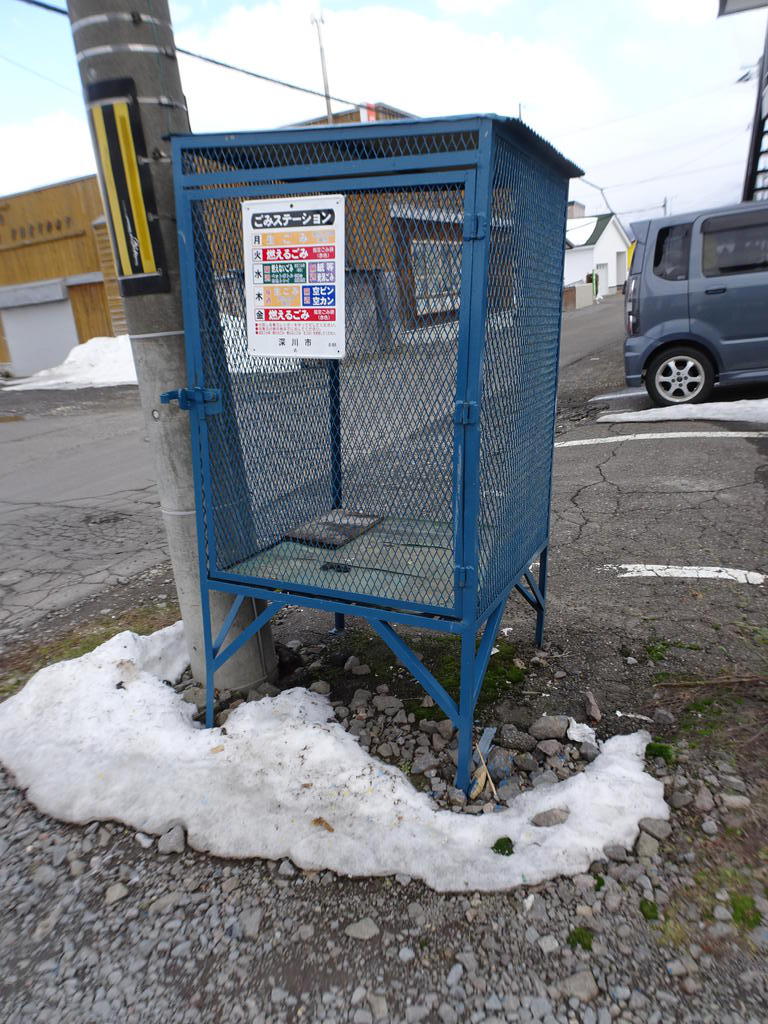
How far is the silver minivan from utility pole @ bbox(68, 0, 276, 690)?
6.25m

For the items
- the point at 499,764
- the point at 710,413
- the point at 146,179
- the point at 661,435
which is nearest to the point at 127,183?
the point at 146,179

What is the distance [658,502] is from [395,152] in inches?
147

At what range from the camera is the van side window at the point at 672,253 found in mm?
7316

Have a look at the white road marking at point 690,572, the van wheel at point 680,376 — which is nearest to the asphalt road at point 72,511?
the white road marking at point 690,572

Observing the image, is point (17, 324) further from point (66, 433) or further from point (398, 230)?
point (398, 230)

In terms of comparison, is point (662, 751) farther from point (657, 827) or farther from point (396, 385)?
point (396, 385)

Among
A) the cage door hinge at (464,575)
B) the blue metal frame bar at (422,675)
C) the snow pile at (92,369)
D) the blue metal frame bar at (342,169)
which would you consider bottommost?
the snow pile at (92,369)

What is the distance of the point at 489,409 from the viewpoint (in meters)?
2.23

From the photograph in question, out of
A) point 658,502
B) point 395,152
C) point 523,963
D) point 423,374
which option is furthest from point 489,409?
point 658,502

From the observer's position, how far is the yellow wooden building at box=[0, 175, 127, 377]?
20.6 m

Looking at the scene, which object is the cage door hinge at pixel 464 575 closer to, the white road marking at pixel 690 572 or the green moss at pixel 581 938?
the green moss at pixel 581 938

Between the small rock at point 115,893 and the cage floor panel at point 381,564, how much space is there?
3.49 ft

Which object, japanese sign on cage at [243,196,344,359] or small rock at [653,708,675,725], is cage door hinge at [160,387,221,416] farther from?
small rock at [653,708,675,725]

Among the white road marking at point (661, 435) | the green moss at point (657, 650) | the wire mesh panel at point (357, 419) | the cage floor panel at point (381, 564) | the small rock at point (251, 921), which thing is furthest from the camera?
the white road marking at point (661, 435)
